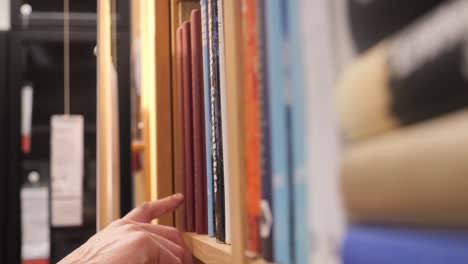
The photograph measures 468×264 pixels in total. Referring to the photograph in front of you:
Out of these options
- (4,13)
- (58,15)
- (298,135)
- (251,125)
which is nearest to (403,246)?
(298,135)

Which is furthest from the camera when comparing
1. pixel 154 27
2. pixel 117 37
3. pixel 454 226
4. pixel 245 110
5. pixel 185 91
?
pixel 117 37

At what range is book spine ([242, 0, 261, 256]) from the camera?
1.62 feet

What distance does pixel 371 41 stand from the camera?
275 mm

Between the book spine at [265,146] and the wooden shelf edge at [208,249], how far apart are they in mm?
186

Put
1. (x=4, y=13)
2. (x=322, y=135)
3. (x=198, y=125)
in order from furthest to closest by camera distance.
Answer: (x=4, y=13) < (x=198, y=125) < (x=322, y=135)

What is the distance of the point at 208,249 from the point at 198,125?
197mm

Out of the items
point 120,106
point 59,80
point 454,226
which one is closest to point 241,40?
point 454,226

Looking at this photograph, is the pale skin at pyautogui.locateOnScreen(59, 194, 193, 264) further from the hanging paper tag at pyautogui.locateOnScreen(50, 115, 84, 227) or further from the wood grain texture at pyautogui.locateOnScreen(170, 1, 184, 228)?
the hanging paper tag at pyautogui.locateOnScreen(50, 115, 84, 227)

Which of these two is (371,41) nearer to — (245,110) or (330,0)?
(330,0)

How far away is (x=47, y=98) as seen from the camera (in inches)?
121

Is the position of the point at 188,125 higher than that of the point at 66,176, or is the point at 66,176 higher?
the point at 188,125

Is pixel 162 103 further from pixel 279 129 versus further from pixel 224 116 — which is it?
pixel 279 129

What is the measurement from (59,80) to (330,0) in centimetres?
296

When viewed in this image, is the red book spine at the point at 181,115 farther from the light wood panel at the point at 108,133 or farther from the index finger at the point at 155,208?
the light wood panel at the point at 108,133
